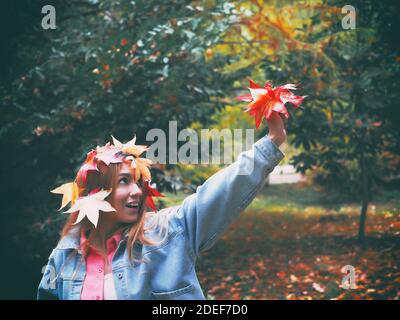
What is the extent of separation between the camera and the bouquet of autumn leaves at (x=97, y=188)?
7.23ft

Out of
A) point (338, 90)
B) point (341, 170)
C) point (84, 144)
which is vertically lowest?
point (341, 170)

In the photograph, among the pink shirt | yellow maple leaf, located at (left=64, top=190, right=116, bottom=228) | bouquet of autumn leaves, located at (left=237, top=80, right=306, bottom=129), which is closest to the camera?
bouquet of autumn leaves, located at (left=237, top=80, right=306, bottom=129)

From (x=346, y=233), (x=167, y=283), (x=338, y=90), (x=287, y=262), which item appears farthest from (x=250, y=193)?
(x=346, y=233)

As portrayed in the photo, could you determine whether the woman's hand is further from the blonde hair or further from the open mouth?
the open mouth

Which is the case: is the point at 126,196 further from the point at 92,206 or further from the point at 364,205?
the point at 364,205

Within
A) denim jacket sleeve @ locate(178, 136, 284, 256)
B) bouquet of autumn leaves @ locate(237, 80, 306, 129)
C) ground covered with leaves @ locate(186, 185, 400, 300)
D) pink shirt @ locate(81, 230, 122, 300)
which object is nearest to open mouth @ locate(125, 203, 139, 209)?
pink shirt @ locate(81, 230, 122, 300)

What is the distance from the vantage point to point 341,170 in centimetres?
820

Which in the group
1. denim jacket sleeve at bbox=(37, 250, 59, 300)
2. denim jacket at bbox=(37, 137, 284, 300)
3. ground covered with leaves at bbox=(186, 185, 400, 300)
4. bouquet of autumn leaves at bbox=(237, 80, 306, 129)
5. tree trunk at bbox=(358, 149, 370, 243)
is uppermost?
bouquet of autumn leaves at bbox=(237, 80, 306, 129)

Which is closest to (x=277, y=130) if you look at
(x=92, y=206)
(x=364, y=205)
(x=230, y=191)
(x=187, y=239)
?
(x=230, y=191)

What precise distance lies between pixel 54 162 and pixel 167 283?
3968mm

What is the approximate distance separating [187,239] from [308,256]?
574 cm

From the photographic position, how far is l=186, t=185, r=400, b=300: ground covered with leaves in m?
6.62
